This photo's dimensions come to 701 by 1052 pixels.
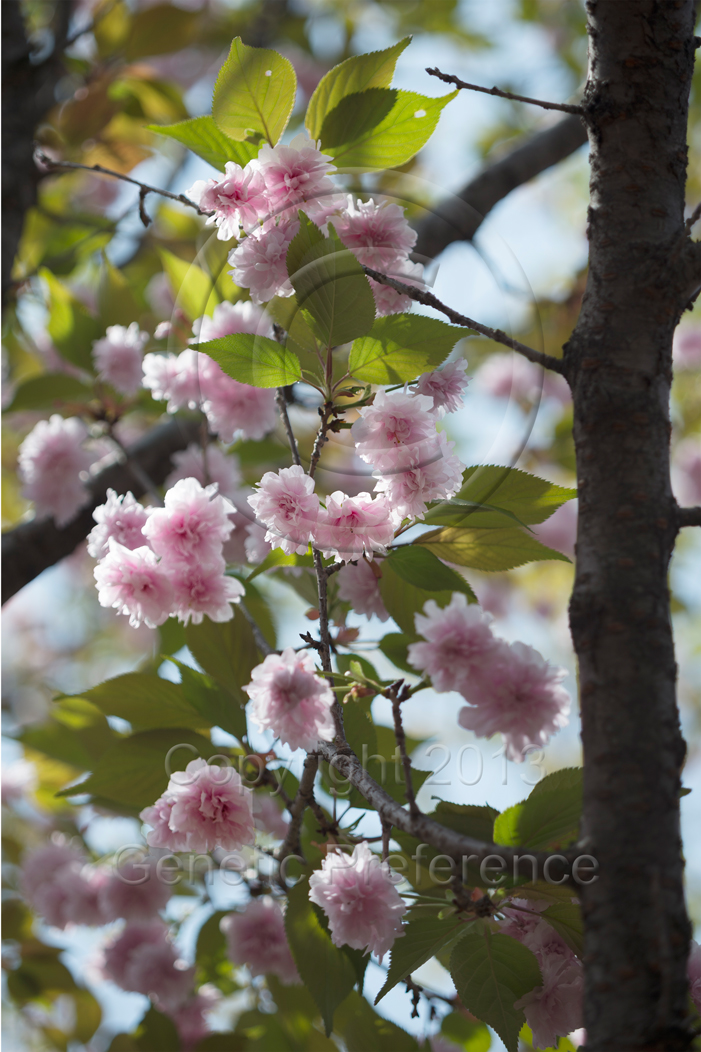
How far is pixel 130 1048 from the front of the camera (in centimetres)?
148

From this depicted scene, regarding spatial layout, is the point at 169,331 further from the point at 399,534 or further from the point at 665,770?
the point at 665,770

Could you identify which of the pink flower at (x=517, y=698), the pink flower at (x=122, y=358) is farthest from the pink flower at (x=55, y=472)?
the pink flower at (x=517, y=698)

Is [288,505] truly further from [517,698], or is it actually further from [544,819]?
[544,819]

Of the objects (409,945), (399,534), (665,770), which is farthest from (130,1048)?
(665,770)

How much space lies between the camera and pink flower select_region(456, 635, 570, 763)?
2.62 ft

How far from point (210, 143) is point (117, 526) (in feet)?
1.78

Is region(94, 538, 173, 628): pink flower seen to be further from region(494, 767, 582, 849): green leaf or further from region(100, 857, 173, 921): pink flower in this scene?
region(100, 857, 173, 921): pink flower

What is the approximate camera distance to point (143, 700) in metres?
1.18

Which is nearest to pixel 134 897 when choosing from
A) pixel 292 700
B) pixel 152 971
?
pixel 152 971

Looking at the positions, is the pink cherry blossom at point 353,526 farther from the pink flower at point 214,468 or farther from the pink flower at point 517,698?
the pink flower at point 214,468

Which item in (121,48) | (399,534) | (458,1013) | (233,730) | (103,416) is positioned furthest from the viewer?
(121,48)

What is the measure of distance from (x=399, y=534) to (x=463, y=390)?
20 centimetres

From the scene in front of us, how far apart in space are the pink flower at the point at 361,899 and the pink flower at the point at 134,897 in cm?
87

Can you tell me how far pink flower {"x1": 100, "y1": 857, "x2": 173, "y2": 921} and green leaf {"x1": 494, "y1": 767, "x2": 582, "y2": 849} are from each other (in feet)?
3.36
